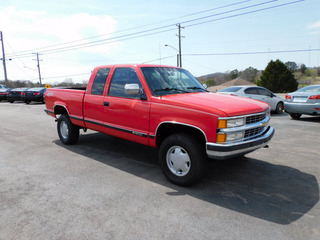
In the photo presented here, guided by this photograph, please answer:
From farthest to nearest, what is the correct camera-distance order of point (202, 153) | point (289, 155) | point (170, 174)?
1. point (289, 155)
2. point (170, 174)
3. point (202, 153)

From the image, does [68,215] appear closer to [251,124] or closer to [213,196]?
[213,196]

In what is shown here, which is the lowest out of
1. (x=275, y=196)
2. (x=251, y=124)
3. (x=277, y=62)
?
(x=275, y=196)

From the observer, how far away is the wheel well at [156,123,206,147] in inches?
148

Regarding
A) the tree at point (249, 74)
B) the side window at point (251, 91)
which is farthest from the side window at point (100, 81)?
the tree at point (249, 74)

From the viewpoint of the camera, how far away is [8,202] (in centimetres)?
331

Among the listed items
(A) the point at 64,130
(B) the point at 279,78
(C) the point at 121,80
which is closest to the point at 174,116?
(C) the point at 121,80

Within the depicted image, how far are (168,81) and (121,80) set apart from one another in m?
0.92

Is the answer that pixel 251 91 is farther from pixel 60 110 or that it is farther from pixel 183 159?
pixel 183 159

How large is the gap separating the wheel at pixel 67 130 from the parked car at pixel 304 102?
8.64 meters

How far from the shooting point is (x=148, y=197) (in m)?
3.43

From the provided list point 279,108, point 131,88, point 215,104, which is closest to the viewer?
point 215,104

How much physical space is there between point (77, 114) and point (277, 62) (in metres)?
51.6

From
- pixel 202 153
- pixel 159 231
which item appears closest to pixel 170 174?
pixel 202 153

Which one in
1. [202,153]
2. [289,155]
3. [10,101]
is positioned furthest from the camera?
[10,101]
